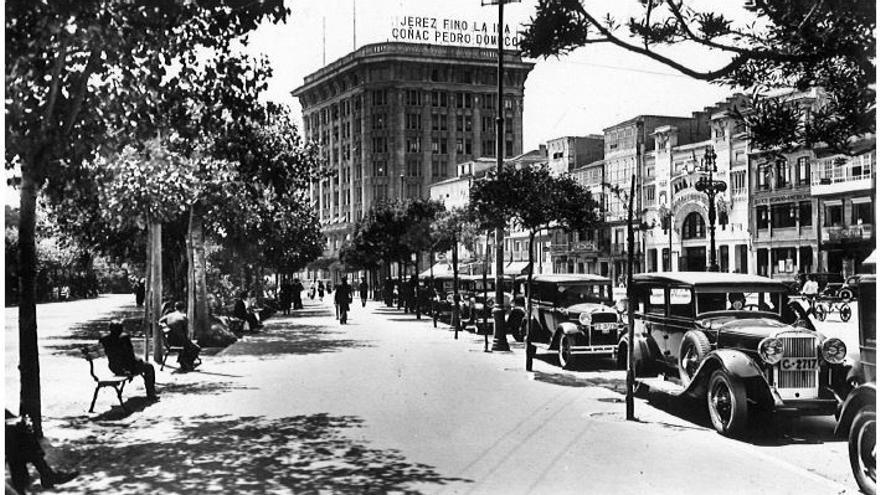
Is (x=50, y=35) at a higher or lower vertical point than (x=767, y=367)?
higher

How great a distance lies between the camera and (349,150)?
350 ft

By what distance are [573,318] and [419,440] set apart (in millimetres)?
9110

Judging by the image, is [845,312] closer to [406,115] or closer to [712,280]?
[712,280]

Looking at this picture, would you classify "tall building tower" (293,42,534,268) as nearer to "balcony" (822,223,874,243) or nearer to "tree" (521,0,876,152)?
"balcony" (822,223,874,243)

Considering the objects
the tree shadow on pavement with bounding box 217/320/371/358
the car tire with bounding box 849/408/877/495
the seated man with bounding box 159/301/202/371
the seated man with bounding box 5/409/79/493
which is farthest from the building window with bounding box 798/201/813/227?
the seated man with bounding box 5/409/79/493

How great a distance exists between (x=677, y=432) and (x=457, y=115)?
94837 mm

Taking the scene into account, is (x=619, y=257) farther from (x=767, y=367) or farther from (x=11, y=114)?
(x=11, y=114)

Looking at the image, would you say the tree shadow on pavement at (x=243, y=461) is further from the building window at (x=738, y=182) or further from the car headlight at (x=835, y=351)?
the building window at (x=738, y=182)

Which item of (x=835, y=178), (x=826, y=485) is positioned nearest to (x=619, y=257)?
(x=835, y=178)

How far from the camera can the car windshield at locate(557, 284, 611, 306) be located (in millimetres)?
18328

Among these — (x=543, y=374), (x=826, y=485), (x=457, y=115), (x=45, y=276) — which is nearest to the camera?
(x=826, y=485)

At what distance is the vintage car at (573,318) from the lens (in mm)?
15906

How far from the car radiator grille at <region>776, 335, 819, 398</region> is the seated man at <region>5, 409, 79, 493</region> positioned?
7.55m

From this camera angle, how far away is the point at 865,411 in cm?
652
